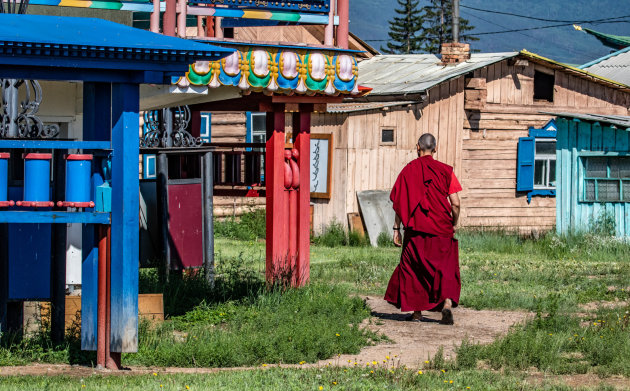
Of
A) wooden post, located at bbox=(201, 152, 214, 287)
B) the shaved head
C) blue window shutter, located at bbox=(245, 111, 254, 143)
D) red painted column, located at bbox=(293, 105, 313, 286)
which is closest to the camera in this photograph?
the shaved head

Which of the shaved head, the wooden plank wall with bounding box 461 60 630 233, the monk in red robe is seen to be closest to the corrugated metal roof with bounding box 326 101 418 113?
the wooden plank wall with bounding box 461 60 630 233

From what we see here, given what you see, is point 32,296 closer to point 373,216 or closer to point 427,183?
point 427,183

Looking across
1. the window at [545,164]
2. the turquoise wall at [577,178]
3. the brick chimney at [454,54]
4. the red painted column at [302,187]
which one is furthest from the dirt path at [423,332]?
the brick chimney at [454,54]

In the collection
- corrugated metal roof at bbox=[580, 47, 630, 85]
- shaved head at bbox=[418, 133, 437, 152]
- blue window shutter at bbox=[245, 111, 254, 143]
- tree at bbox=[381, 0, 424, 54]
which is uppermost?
tree at bbox=[381, 0, 424, 54]

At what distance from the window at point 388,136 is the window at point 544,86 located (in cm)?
436

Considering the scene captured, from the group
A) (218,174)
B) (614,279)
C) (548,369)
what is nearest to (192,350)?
(548,369)

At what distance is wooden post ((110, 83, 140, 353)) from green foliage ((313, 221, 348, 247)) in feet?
40.5

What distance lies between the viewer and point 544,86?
2405 cm

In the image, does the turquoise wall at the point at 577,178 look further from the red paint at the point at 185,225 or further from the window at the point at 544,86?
the red paint at the point at 185,225

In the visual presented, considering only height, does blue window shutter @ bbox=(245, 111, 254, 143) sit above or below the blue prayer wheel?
above

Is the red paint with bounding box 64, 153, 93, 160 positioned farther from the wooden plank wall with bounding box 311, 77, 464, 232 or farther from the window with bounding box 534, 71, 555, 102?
the window with bounding box 534, 71, 555, 102

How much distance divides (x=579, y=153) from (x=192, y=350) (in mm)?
13252

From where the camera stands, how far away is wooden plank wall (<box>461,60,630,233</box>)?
75.2 feet

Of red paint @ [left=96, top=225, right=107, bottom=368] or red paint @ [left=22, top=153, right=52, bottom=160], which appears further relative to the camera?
red paint @ [left=96, top=225, right=107, bottom=368]
